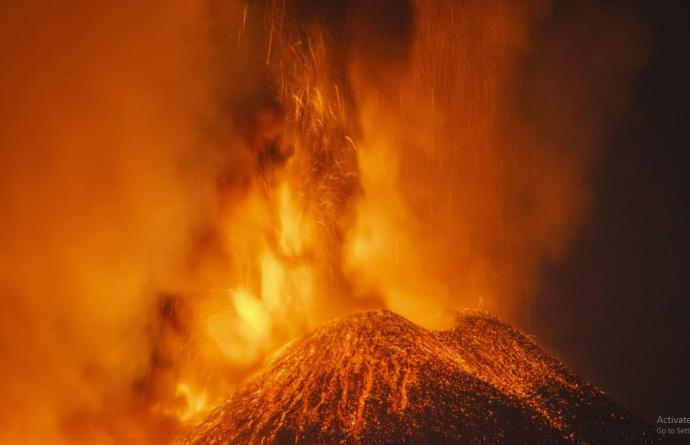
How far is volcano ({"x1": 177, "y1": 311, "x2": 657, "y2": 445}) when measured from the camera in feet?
21.7

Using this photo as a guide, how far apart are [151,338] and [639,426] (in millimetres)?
8000

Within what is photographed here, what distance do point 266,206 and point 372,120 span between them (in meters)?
3.55

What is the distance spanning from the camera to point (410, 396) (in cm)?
711

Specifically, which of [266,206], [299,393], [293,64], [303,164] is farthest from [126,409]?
[293,64]

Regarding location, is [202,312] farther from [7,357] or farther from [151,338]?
[7,357]

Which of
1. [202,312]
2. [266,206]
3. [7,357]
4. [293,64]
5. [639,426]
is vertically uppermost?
[293,64]

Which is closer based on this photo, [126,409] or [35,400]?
[35,400]

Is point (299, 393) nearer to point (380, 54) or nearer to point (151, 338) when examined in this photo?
point (151, 338)

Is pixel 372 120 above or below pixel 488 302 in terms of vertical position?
above

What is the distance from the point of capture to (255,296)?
11281 millimetres

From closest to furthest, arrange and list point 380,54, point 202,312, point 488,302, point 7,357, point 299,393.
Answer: point 299,393 < point 7,357 < point 202,312 < point 380,54 < point 488,302

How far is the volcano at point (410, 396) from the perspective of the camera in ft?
21.7

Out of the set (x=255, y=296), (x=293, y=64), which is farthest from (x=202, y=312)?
(x=293, y=64)

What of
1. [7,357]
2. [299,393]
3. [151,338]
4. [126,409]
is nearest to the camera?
[299,393]
